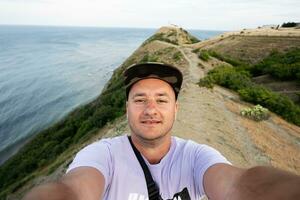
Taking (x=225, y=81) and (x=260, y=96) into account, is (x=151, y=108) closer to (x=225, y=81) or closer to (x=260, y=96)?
(x=260, y=96)

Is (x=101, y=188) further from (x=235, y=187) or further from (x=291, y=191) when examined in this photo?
(x=291, y=191)

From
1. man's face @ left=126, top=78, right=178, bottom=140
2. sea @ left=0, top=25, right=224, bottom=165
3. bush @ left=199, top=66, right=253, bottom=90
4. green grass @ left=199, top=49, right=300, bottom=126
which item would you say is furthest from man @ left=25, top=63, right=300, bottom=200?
sea @ left=0, top=25, right=224, bottom=165

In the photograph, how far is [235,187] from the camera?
258 centimetres

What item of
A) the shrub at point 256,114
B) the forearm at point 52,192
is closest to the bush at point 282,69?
the shrub at point 256,114

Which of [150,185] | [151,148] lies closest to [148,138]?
[151,148]

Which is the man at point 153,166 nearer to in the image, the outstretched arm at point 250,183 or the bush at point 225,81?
the outstretched arm at point 250,183

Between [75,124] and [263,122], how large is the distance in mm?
12605

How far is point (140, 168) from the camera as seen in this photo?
122 inches

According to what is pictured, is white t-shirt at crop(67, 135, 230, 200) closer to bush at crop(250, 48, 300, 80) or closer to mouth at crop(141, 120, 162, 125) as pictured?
mouth at crop(141, 120, 162, 125)

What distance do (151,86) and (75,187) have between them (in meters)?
1.29

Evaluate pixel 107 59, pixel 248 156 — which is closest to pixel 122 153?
pixel 248 156

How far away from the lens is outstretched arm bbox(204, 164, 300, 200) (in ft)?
6.68

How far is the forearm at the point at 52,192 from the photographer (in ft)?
7.42

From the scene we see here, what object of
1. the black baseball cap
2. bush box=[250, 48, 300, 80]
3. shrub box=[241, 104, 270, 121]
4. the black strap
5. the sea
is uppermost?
the black baseball cap
